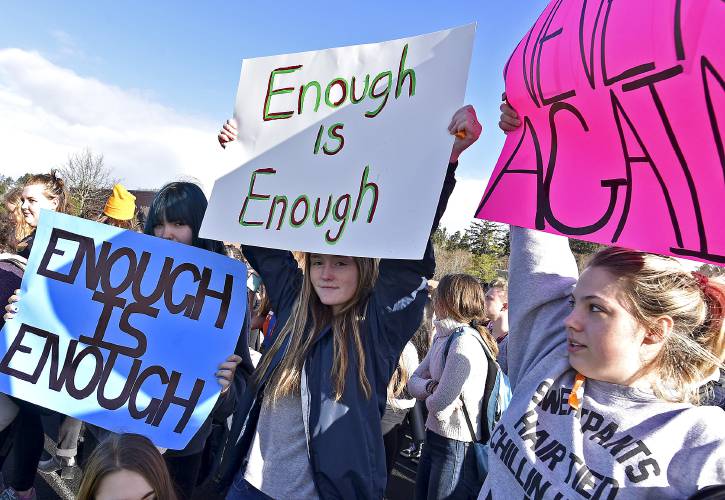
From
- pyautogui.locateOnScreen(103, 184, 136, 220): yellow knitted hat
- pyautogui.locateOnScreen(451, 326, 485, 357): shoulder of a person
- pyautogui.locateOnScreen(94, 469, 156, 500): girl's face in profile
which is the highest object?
pyautogui.locateOnScreen(103, 184, 136, 220): yellow knitted hat

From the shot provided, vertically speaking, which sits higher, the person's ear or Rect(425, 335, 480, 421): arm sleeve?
the person's ear

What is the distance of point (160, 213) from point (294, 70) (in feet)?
2.88

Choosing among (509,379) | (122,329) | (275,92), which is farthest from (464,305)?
(122,329)

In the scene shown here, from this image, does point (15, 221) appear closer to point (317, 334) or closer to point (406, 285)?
point (317, 334)

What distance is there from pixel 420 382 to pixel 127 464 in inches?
84.5

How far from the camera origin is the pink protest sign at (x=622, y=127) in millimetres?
1062

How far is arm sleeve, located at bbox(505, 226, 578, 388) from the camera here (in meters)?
1.54

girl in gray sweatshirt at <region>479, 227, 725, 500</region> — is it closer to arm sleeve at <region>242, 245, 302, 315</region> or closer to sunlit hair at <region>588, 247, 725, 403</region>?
sunlit hair at <region>588, 247, 725, 403</region>

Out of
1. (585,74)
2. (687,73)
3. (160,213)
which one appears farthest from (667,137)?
(160,213)

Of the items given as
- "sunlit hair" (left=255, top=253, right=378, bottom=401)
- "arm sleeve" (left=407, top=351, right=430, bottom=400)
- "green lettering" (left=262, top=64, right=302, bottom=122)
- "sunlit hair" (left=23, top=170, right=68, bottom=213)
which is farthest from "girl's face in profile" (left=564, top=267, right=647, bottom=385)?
"sunlit hair" (left=23, top=170, right=68, bottom=213)

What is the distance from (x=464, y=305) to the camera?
3350 mm

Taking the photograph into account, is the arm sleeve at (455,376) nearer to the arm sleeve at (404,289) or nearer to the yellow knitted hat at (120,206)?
the arm sleeve at (404,289)

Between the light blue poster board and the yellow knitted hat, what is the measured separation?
1.84 metres

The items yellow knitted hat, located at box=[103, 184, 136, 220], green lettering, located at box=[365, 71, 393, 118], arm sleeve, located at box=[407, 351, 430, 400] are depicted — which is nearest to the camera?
green lettering, located at box=[365, 71, 393, 118]
